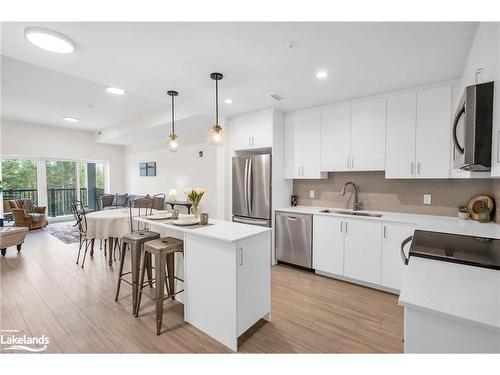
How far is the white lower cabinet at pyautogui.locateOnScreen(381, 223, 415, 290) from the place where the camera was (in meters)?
2.62

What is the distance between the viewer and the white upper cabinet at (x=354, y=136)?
301 centimetres

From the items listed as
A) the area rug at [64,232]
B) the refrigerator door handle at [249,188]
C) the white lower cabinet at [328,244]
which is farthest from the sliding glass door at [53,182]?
the white lower cabinet at [328,244]

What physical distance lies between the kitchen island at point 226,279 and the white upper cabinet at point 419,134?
6.59ft

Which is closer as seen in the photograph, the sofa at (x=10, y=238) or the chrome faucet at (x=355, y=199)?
the chrome faucet at (x=355, y=199)

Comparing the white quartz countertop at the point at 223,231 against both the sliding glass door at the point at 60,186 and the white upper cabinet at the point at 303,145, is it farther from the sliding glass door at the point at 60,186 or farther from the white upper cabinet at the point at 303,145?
the sliding glass door at the point at 60,186

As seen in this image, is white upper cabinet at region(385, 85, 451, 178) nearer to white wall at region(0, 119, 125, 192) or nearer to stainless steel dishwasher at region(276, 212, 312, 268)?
stainless steel dishwasher at region(276, 212, 312, 268)

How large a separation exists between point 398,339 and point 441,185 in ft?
6.38

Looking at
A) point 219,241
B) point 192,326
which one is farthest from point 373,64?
point 192,326

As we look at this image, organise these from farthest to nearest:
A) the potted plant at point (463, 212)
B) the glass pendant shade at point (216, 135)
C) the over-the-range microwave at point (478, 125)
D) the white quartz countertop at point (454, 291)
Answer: the potted plant at point (463, 212)
the glass pendant shade at point (216, 135)
the over-the-range microwave at point (478, 125)
the white quartz countertop at point (454, 291)

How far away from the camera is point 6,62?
2777 mm

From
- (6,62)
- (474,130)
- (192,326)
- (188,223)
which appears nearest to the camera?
(474,130)

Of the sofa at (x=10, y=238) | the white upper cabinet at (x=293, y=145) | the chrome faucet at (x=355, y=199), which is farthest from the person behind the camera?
the sofa at (x=10, y=238)

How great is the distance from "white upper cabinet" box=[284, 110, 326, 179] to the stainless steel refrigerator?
18.5 inches
